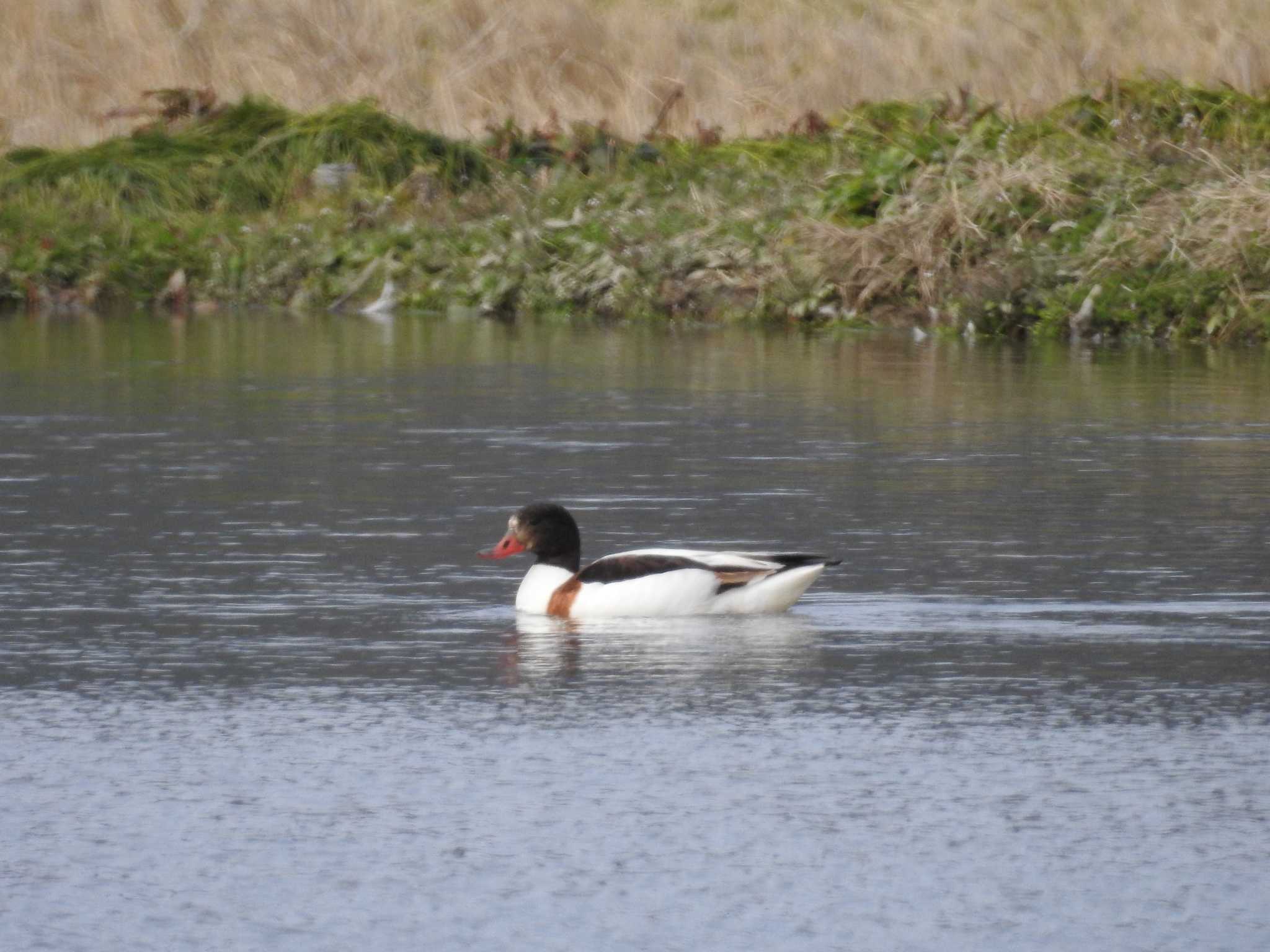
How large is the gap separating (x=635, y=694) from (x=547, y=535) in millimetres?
1661

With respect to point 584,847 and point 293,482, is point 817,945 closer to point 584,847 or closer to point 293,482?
point 584,847

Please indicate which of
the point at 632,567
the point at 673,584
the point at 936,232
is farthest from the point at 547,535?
the point at 936,232

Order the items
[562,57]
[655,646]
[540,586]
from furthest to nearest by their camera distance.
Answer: [562,57] < [540,586] < [655,646]

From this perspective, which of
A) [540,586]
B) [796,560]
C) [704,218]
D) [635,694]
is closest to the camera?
[635,694]

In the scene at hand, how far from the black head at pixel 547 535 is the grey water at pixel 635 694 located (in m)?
0.24

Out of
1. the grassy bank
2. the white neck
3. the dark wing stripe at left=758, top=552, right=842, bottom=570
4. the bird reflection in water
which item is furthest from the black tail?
the grassy bank

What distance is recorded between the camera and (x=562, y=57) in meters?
36.0

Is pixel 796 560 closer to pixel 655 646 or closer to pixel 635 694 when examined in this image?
pixel 655 646

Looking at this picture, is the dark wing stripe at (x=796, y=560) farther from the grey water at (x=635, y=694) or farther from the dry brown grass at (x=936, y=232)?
the dry brown grass at (x=936, y=232)

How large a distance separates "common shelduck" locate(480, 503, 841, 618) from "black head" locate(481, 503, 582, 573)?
0.06 metres

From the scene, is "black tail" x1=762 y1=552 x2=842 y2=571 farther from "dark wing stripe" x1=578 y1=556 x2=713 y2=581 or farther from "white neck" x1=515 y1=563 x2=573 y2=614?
"white neck" x1=515 y1=563 x2=573 y2=614

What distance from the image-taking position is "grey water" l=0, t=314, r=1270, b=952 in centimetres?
538

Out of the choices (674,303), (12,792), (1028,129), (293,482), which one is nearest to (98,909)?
(12,792)

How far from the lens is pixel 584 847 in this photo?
18.7ft
